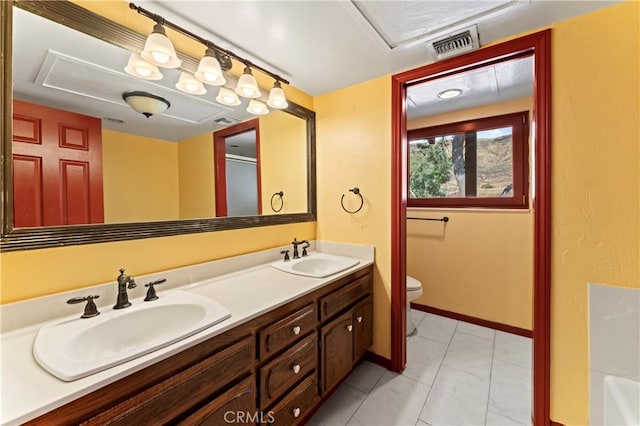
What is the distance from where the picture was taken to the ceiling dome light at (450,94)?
2096 mm

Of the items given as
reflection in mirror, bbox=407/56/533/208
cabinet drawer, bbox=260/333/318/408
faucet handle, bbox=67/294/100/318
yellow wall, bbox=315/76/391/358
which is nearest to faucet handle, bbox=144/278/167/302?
faucet handle, bbox=67/294/100/318

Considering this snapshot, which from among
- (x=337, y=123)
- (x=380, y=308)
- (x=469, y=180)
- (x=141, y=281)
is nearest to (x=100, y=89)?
(x=141, y=281)

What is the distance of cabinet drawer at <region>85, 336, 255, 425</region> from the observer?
716 millimetres

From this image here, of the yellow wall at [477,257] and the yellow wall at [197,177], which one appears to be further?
the yellow wall at [477,257]

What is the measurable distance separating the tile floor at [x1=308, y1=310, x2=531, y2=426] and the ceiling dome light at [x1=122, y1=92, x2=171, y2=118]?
5.99 feet

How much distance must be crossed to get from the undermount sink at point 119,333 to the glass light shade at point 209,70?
3.52 ft

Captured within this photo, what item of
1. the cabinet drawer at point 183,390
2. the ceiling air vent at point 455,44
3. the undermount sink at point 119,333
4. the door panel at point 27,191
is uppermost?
the ceiling air vent at point 455,44

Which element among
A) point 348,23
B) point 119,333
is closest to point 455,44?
point 348,23

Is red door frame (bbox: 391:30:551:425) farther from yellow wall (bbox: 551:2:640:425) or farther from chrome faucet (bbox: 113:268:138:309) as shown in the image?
chrome faucet (bbox: 113:268:138:309)

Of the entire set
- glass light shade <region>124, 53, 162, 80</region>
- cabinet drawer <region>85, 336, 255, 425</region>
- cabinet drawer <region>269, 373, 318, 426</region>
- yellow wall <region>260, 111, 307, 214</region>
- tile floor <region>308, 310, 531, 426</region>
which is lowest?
tile floor <region>308, 310, 531, 426</region>

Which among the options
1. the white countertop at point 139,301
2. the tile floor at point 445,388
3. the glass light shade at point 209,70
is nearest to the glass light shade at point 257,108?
the glass light shade at point 209,70

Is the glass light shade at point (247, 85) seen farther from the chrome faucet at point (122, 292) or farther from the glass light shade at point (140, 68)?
the chrome faucet at point (122, 292)

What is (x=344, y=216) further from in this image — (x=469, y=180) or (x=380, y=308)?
(x=469, y=180)

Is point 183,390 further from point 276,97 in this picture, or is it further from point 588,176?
point 588,176
